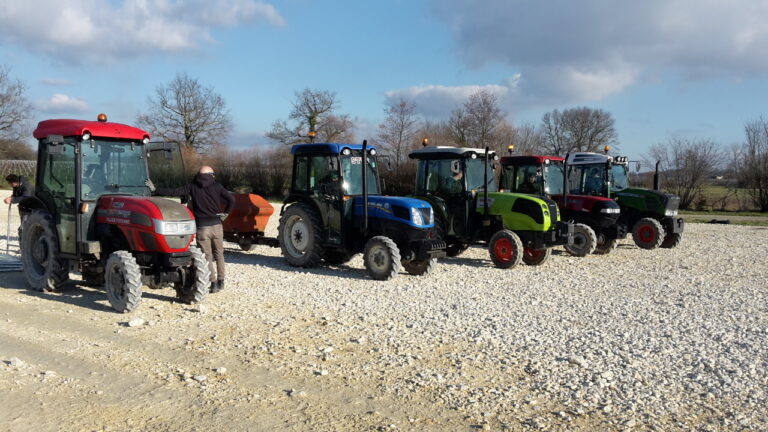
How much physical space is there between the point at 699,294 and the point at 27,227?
9.29 m

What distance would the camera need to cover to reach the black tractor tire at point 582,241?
12.8 m

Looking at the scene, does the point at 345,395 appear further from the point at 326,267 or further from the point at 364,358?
the point at 326,267

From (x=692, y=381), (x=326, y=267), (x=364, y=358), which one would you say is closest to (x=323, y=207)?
(x=326, y=267)

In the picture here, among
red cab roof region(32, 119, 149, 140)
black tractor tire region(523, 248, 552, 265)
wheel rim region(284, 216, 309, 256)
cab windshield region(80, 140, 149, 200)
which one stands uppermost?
red cab roof region(32, 119, 149, 140)

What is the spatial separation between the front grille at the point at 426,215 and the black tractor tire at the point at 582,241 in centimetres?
423

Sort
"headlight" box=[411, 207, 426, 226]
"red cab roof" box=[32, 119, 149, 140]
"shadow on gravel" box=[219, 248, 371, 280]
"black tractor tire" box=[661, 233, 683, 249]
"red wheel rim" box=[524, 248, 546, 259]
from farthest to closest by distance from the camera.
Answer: "black tractor tire" box=[661, 233, 683, 249] < "red wheel rim" box=[524, 248, 546, 259] < "shadow on gravel" box=[219, 248, 371, 280] < "headlight" box=[411, 207, 426, 226] < "red cab roof" box=[32, 119, 149, 140]

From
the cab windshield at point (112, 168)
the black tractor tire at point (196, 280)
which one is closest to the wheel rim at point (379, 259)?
the black tractor tire at point (196, 280)

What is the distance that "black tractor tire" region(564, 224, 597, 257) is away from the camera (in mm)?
12750

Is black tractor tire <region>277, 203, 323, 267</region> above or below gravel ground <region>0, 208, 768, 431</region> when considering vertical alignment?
above

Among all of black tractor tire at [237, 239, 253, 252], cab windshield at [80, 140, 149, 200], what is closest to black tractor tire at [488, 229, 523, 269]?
black tractor tire at [237, 239, 253, 252]

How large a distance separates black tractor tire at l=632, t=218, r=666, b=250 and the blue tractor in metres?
6.66

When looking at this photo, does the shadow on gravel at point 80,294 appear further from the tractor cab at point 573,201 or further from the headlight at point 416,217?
the tractor cab at point 573,201

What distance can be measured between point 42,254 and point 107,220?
1.46 m

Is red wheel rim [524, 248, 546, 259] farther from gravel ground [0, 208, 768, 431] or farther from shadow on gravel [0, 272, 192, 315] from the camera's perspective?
shadow on gravel [0, 272, 192, 315]
